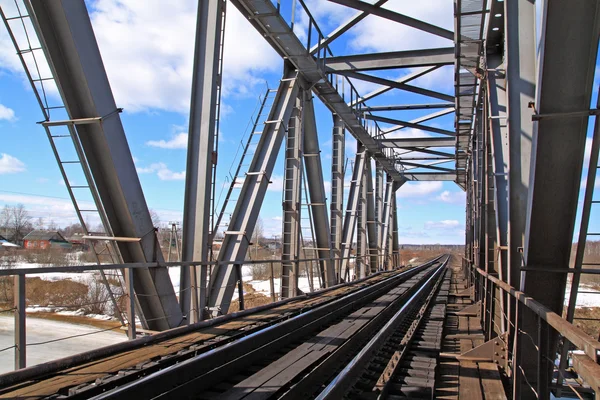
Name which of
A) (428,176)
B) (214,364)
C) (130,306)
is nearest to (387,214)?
(428,176)

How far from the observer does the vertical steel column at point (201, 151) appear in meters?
7.95

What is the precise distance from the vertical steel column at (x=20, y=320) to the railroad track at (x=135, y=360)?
0.80 feet

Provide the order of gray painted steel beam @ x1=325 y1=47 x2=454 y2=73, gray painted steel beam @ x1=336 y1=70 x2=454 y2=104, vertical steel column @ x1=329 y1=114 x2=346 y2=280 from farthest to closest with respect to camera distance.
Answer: vertical steel column @ x1=329 y1=114 x2=346 y2=280, gray painted steel beam @ x1=336 y1=70 x2=454 y2=104, gray painted steel beam @ x1=325 y1=47 x2=454 y2=73

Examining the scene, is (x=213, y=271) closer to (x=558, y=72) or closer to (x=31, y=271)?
(x=31, y=271)

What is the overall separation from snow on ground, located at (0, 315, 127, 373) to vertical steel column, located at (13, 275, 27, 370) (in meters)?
15.0

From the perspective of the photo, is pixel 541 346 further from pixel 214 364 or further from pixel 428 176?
pixel 428 176

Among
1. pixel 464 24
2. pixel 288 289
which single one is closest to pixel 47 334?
pixel 288 289

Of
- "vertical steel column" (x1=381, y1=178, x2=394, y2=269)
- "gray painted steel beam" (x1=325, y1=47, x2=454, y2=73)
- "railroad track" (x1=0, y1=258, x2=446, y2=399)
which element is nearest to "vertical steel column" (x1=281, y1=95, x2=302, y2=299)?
"gray painted steel beam" (x1=325, y1=47, x2=454, y2=73)

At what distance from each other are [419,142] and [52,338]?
2098cm

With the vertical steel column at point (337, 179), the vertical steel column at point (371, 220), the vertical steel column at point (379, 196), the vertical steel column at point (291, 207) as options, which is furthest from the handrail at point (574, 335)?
the vertical steel column at point (379, 196)

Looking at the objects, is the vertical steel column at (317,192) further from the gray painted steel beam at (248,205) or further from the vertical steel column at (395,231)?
the vertical steel column at (395,231)

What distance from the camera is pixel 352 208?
20.2 metres

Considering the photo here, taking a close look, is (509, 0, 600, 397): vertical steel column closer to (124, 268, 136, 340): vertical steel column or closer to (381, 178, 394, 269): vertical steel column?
(124, 268, 136, 340): vertical steel column

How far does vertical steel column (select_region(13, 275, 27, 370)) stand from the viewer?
155 inches
